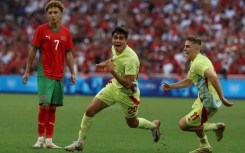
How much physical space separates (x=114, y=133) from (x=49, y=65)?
3.28 meters

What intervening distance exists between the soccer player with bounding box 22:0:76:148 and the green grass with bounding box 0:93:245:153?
504 mm

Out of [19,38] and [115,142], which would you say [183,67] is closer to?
[19,38]

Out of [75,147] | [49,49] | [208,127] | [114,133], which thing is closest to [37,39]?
[49,49]

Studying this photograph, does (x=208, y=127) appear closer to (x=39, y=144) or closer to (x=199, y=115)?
(x=199, y=115)

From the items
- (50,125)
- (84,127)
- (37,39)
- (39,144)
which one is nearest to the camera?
(84,127)

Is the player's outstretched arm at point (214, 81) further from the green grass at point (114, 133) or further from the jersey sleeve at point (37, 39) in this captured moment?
the jersey sleeve at point (37, 39)

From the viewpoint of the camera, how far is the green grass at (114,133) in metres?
12.0

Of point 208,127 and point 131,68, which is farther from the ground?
point 131,68

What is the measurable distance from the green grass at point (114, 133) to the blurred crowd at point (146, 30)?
9412 millimetres

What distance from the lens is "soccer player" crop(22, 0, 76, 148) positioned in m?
11.9

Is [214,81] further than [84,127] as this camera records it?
No

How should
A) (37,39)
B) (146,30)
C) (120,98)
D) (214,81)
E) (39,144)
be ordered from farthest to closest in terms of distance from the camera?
(146,30), (37,39), (39,144), (120,98), (214,81)

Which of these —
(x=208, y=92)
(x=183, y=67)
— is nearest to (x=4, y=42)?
(x=183, y=67)

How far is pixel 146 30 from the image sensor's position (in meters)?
34.4
